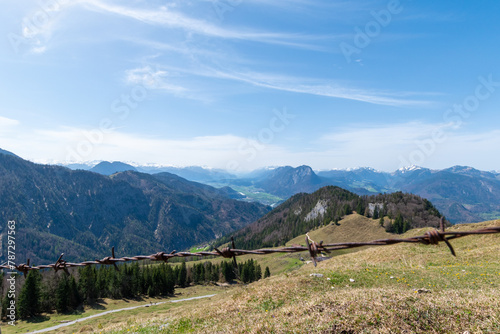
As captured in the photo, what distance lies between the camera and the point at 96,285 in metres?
98.8

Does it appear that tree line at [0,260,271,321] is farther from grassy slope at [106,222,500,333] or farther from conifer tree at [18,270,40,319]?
grassy slope at [106,222,500,333]

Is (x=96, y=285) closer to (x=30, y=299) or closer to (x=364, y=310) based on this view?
(x=30, y=299)

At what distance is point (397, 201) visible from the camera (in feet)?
654

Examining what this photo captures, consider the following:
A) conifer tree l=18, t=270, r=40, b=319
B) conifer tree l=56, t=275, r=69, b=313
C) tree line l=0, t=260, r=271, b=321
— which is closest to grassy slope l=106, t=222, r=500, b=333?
tree line l=0, t=260, r=271, b=321

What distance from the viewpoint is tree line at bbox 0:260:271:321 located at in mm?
79625

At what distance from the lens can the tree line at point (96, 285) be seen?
7962 cm

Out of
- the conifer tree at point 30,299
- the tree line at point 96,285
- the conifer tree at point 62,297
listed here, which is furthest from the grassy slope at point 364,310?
the conifer tree at point 62,297

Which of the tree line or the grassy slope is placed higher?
the grassy slope

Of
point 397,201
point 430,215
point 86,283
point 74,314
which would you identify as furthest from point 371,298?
point 397,201

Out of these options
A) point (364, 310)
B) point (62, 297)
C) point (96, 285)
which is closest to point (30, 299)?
point (62, 297)

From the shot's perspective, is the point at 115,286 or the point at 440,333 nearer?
the point at 440,333

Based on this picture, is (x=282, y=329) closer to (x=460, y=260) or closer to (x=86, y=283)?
(x=460, y=260)

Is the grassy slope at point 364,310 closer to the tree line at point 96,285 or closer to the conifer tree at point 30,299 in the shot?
the tree line at point 96,285

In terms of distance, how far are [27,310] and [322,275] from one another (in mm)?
97373
